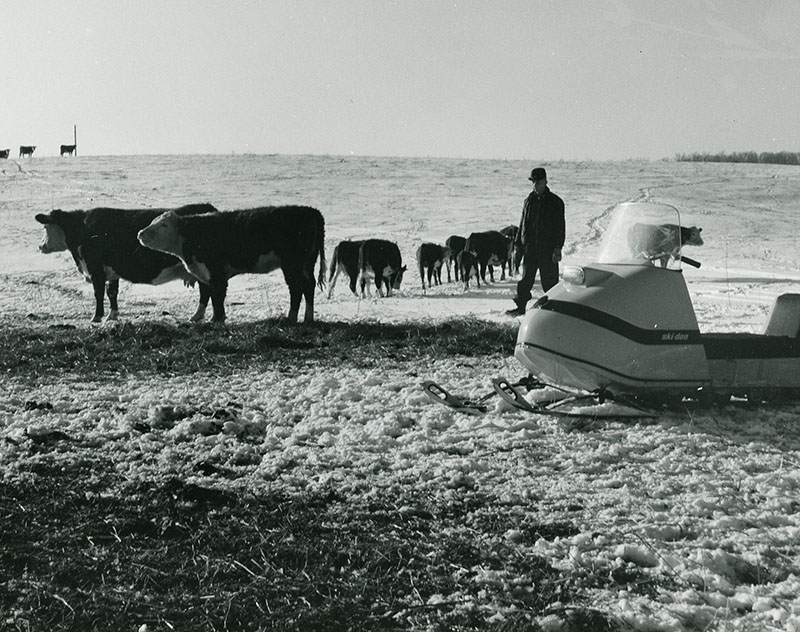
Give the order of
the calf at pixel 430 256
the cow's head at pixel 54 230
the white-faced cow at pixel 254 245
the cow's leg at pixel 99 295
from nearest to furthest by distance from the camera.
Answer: the white-faced cow at pixel 254 245 → the cow's leg at pixel 99 295 → the cow's head at pixel 54 230 → the calf at pixel 430 256

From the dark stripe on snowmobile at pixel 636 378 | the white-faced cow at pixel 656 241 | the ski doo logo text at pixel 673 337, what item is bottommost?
the dark stripe on snowmobile at pixel 636 378

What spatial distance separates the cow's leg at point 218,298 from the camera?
10.9 meters

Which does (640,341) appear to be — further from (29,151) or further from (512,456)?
(29,151)

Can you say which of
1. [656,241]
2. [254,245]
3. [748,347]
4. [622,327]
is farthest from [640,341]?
[254,245]

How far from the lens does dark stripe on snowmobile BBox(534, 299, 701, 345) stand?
5.04 meters

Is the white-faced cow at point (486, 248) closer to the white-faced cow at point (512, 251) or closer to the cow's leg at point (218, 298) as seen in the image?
the white-faced cow at point (512, 251)

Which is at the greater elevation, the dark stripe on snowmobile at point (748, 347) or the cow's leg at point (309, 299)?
the dark stripe on snowmobile at point (748, 347)

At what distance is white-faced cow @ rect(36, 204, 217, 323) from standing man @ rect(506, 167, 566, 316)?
5.33 meters

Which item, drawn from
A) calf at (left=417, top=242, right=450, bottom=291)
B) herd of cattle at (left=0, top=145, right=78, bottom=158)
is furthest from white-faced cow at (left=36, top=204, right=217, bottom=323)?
herd of cattle at (left=0, top=145, right=78, bottom=158)

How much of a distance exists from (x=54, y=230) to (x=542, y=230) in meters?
7.91

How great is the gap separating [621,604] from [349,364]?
15.1ft

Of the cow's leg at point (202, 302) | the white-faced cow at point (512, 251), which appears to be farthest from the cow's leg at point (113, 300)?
the white-faced cow at point (512, 251)

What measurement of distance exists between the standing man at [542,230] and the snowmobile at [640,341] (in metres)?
4.17

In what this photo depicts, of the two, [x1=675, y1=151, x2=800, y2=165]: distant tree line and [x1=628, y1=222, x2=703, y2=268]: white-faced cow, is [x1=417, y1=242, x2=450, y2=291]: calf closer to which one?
[x1=628, y1=222, x2=703, y2=268]: white-faced cow
